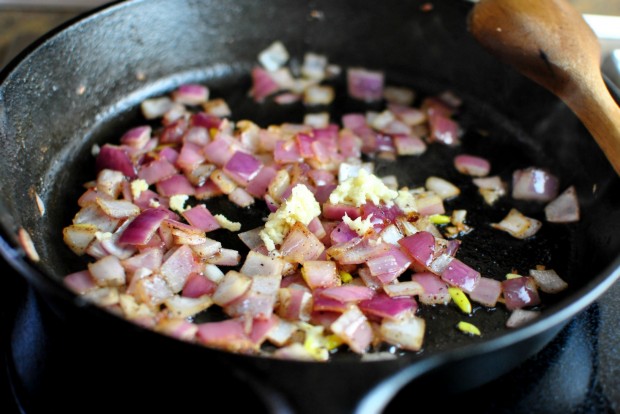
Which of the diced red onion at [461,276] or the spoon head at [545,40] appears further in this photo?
the spoon head at [545,40]

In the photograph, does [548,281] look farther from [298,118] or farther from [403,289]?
[298,118]

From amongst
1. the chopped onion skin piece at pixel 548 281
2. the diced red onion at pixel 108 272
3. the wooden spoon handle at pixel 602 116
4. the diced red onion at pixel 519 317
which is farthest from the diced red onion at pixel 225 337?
the wooden spoon handle at pixel 602 116

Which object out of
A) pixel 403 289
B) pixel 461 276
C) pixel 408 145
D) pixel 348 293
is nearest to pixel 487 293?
pixel 461 276

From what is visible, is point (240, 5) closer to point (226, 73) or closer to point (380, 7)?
point (226, 73)

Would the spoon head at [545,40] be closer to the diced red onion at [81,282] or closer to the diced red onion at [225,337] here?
the diced red onion at [225,337]

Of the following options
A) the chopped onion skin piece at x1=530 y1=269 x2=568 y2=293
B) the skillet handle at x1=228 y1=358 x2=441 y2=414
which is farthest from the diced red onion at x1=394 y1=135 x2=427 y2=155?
the skillet handle at x1=228 y1=358 x2=441 y2=414

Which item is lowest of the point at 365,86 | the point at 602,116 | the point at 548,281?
the point at 548,281
